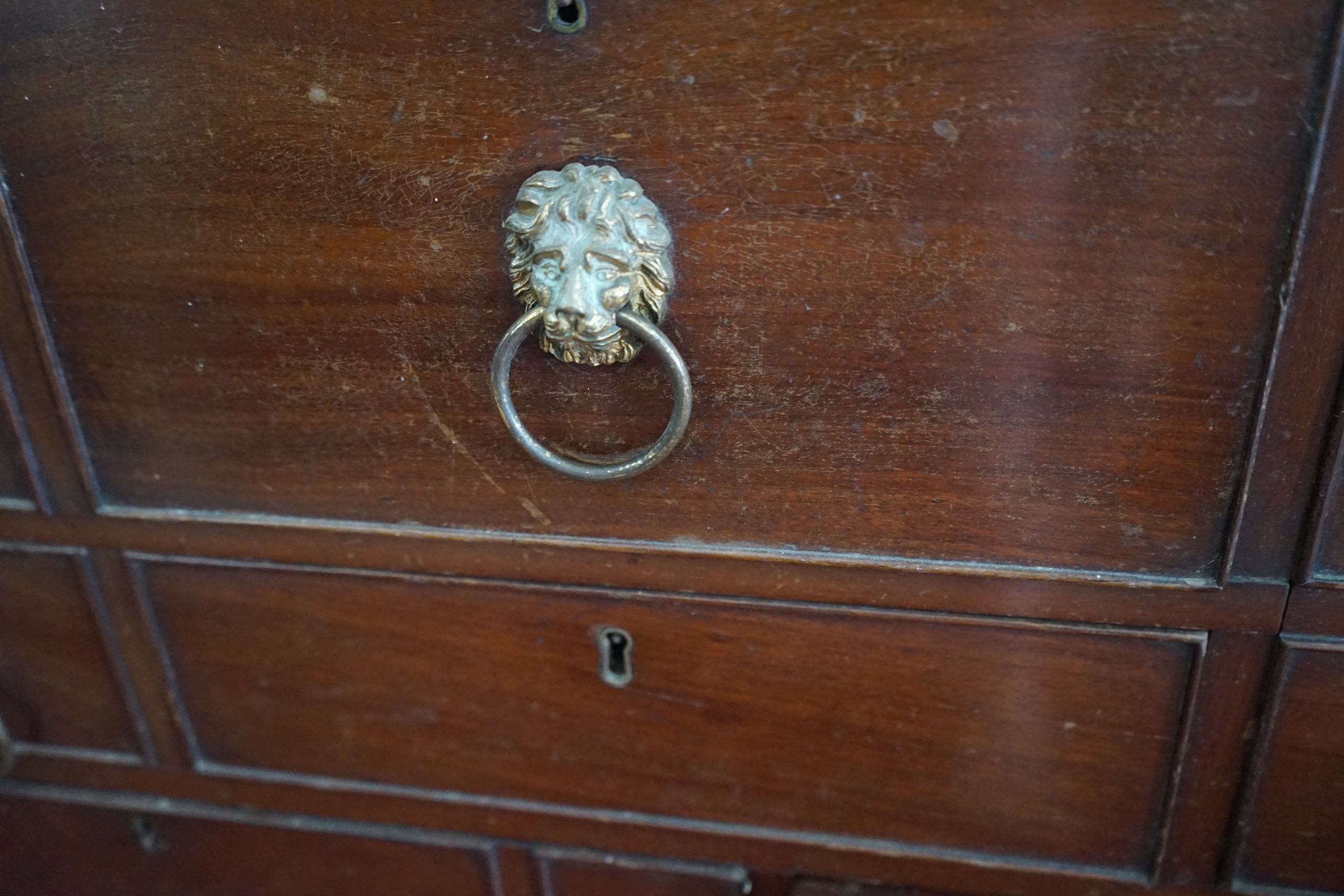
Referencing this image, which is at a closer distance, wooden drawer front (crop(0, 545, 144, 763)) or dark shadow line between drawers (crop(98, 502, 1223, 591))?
dark shadow line between drawers (crop(98, 502, 1223, 591))

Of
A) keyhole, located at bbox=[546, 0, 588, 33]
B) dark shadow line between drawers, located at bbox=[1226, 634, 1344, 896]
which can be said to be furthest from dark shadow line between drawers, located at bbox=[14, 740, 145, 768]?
dark shadow line between drawers, located at bbox=[1226, 634, 1344, 896]

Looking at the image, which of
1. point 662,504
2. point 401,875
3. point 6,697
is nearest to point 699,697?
point 662,504

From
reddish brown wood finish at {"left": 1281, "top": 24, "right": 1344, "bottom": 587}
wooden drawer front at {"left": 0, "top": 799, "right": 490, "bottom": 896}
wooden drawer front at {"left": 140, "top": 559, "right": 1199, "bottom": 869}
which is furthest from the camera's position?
wooden drawer front at {"left": 0, "top": 799, "right": 490, "bottom": 896}

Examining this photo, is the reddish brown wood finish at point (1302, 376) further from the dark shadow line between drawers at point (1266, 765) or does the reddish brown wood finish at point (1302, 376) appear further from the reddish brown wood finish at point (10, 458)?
the reddish brown wood finish at point (10, 458)

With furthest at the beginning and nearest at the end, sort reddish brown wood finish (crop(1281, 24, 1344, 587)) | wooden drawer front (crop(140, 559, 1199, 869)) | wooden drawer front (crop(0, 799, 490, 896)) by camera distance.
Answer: wooden drawer front (crop(0, 799, 490, 896)) → wooden drawer front (crop(140, 559, 1199, 869)) → reddish brown wood finish (crop(1281, 24, 1344, 587))

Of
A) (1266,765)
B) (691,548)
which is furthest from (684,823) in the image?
(1266,765)

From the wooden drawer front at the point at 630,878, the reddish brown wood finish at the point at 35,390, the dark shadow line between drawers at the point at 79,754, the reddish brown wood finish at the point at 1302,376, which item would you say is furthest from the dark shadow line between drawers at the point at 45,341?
the reddish brown wood finish at the point at 1302,376

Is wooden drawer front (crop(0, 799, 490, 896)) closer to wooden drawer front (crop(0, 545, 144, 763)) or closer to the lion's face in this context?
wooden drawer front (crop(0, 545, 144, 763))

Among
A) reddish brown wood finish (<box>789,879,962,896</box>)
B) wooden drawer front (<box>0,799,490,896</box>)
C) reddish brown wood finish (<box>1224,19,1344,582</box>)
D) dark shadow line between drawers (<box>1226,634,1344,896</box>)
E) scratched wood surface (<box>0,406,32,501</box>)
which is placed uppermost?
reddish brown wood finish (<box>1224,19,1344,582</box>)
